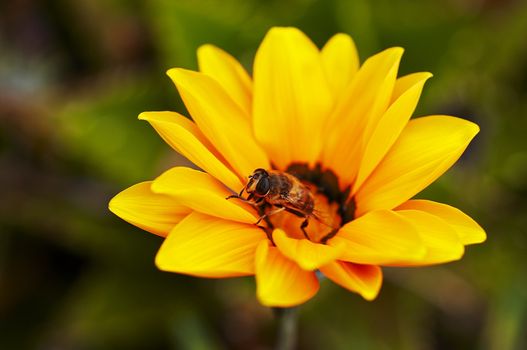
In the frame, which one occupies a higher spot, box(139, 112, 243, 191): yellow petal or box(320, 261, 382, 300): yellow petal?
box(139, 112, 243, 191): yellow petal

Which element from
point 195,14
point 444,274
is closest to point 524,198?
point 444,274

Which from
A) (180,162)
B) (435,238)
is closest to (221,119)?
(435,238)

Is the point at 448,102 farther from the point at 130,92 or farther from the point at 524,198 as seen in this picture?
the point at 130,92

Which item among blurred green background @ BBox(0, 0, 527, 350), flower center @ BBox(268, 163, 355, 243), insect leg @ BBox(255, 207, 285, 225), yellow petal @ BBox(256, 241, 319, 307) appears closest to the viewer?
yellow petal @ BBox(256, 241, 319, 307)

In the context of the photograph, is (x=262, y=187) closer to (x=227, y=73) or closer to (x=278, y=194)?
(x=278, y=194)

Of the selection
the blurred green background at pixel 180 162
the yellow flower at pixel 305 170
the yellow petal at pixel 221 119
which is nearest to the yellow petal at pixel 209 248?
the yellow flower at pixel 305 170

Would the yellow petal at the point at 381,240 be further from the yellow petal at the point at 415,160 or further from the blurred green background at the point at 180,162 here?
the blurred green background at the point at 180,162

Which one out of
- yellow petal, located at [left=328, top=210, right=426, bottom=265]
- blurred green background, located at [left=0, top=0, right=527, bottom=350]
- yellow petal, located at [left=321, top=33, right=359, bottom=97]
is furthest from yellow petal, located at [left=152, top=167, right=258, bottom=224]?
blurred green background, located at [left=0, top=0, right=527, bottom=350]

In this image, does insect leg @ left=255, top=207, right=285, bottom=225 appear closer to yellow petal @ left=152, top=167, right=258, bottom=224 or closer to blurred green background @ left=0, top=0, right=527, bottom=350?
yellow petal @ left=152, top=167, right=258, bottom=224
